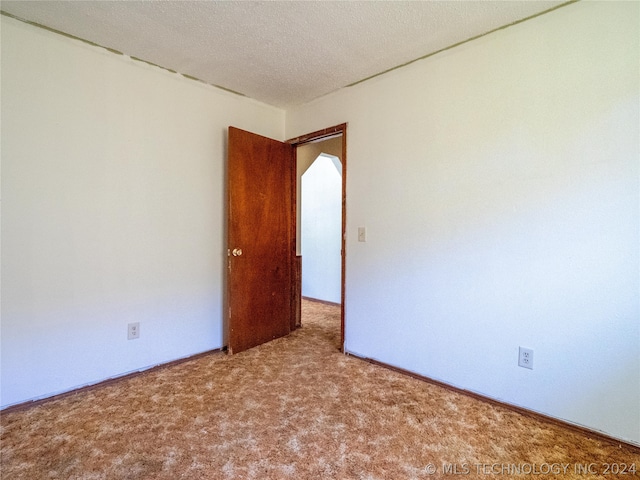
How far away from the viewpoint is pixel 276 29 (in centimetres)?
193

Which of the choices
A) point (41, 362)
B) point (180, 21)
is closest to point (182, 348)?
point (41, 362)

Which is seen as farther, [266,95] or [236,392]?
[266,95]

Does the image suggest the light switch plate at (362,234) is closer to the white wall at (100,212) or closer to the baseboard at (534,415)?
the baseboard at (534,415)

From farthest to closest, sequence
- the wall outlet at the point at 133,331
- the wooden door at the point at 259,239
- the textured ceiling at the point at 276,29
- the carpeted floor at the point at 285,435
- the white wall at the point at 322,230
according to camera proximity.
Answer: the white wall at the point at 322,230 → the wooden door at the point at 259,239 → the wall outlet at the point at 133,331 → the textured ceiling at the point at 276,29 → the carpeted floor at the point at 285,435

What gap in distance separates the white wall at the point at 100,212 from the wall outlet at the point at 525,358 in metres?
2.26

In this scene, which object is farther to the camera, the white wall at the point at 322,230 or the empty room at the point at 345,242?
the white wall at the point at 322,230

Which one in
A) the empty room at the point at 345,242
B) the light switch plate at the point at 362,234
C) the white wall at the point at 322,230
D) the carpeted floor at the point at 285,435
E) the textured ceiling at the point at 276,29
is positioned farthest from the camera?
the white wall at the point at 322,230

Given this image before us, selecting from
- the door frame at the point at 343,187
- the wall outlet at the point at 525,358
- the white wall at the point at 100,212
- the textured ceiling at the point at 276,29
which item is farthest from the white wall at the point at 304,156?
the wall outlet at the point at 525,358

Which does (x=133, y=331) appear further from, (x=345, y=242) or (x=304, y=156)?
(x=304, y=156)

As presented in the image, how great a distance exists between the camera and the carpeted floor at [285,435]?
4.67 feet

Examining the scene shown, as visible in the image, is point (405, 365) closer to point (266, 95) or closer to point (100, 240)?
point (100, 240)

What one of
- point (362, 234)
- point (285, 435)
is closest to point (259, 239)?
point (362, 234)

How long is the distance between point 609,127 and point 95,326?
3.16 metres

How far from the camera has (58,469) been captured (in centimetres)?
141
